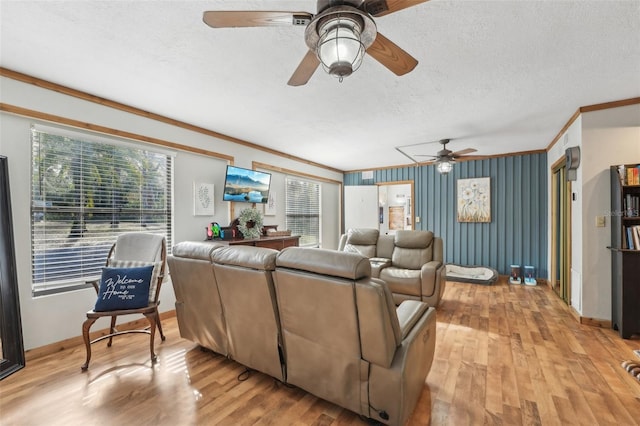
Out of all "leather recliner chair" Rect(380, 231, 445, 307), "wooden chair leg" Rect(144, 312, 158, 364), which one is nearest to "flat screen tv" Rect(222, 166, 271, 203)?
"wooden chair leg" Rect(144, 312, 158, 364)

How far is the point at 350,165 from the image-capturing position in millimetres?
6645

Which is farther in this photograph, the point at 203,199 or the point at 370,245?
the point at 370,245

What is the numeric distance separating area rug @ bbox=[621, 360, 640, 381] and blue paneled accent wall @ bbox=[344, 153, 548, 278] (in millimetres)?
3253

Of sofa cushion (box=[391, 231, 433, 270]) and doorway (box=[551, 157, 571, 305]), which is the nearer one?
doorway (box=[551, 157, 571, 305])

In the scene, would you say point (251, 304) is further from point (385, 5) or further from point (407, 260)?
point (407, 260)

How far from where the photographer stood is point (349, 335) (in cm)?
150

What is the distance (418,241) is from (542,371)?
217 cm

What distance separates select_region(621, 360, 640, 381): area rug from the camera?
6.81ft

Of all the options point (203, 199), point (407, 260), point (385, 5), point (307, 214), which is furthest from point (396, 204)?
point (385, 5)

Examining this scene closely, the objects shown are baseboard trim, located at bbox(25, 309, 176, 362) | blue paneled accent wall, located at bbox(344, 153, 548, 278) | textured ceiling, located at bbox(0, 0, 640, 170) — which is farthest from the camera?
blue paneled accent wall, located at bbox(344, 153, 548, 278)

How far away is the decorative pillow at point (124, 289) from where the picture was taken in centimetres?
228

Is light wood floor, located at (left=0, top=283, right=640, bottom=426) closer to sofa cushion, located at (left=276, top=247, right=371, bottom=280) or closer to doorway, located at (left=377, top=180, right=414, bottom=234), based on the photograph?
sofa cushion, located at (left=276, top=247, right=371, bottom=280)

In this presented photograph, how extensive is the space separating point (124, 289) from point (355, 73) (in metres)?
2.71

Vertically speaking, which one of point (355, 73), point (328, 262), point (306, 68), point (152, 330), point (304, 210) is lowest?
point (152, 330)
